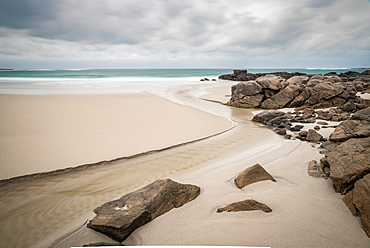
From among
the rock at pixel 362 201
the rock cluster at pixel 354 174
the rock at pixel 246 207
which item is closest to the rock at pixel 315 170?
the rock cluster at pixel 354 174

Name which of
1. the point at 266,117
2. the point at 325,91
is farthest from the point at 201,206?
the point at 325,91

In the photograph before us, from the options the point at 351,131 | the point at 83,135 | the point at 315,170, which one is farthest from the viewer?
the point at 83,135

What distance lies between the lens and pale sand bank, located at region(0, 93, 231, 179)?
13.8 feet

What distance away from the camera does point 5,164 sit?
153 inches

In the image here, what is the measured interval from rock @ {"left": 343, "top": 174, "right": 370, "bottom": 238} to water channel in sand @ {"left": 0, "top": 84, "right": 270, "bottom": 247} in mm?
2512

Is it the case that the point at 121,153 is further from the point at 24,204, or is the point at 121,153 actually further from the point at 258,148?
the point at 258,148

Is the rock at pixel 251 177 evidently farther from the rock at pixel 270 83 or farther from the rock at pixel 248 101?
the rock at pixel 270 83

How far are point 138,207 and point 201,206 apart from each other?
0.88 meters

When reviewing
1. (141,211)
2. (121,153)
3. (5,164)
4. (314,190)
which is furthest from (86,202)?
(314,190)

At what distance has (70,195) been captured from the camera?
3240mm

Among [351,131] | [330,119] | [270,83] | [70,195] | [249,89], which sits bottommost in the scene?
[70,195]

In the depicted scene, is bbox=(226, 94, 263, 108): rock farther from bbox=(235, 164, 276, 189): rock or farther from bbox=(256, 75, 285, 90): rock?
bbox=(235, 164, 276, 189): rock

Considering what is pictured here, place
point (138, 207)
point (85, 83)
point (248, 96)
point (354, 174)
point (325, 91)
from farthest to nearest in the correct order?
point (85, 83) < point (248, 96) < point (325, 91) < point (354, 174) < point (138, 207)

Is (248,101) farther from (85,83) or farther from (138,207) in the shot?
(85,83)
